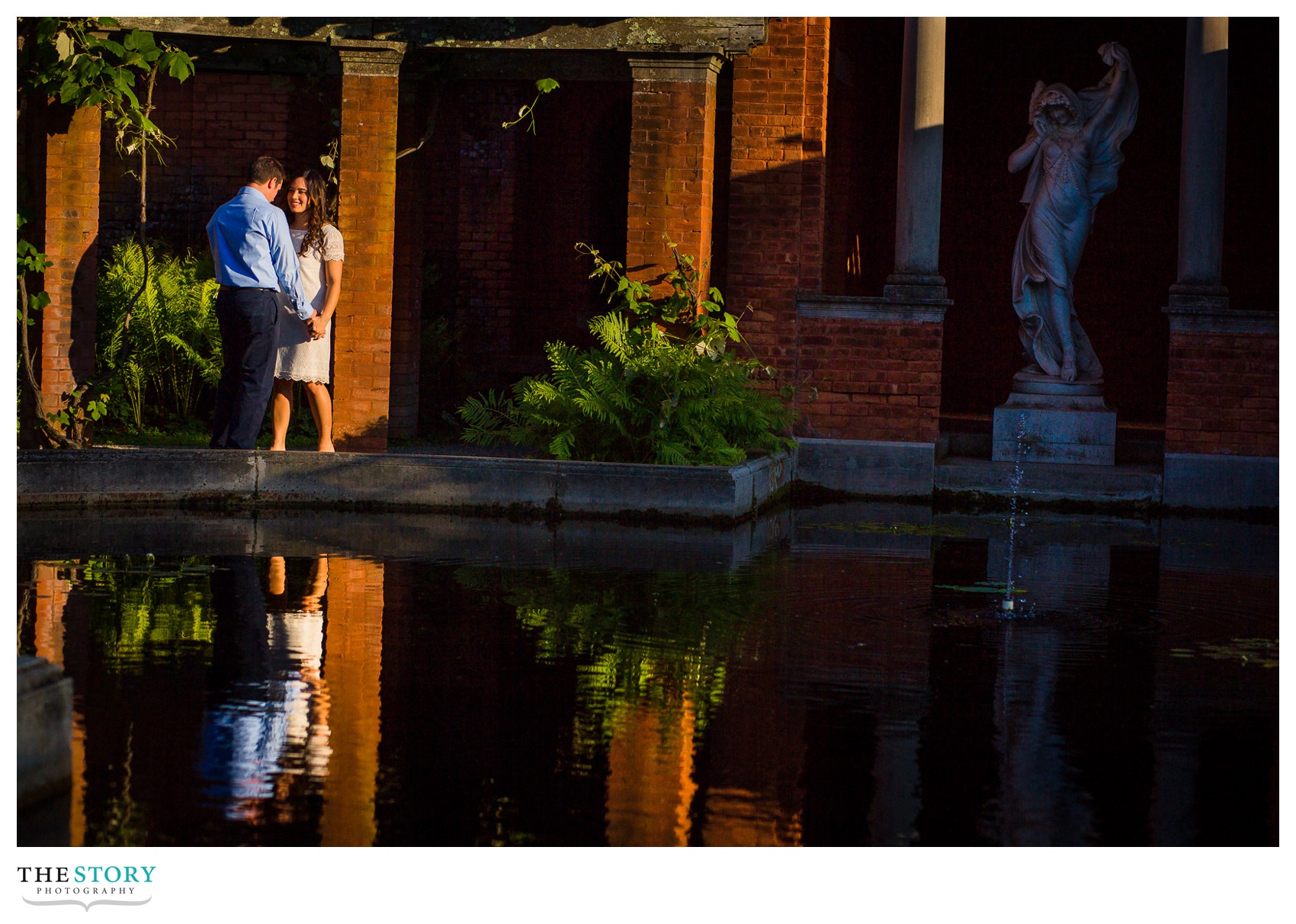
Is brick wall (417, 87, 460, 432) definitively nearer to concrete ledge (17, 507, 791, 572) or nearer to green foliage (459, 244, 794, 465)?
green foliage (459, 244, 794, 465)

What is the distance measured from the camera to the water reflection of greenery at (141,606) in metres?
6.64

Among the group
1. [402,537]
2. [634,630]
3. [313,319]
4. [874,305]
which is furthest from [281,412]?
[634,630]

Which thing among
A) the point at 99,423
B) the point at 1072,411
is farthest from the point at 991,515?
the point at 99,423

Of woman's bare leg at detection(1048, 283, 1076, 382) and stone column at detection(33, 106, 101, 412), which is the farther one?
woman's bare leg at detection(1048, 283, 1076, 382)

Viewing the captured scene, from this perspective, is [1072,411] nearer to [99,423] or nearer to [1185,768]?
[99,423]

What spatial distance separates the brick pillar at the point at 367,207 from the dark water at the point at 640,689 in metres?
2.57

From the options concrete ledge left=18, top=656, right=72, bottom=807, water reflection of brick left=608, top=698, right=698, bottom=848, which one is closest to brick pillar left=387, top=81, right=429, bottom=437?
water reflection of brick left=608, top=698, right=698, bottom=848

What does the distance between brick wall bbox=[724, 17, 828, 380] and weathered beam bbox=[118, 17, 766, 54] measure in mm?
941

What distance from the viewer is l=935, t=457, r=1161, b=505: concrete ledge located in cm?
Result: 1296

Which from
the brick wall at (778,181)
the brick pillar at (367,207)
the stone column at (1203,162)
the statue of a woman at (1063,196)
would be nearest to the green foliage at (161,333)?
the brick pillar at (367,207)

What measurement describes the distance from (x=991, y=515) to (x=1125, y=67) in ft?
11.8

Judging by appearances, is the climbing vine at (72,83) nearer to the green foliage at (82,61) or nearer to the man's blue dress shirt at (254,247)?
the green foliage at (82,61)

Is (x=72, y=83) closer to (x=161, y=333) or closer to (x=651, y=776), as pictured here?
(x=161, y=333)

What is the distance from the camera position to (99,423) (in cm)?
1417
